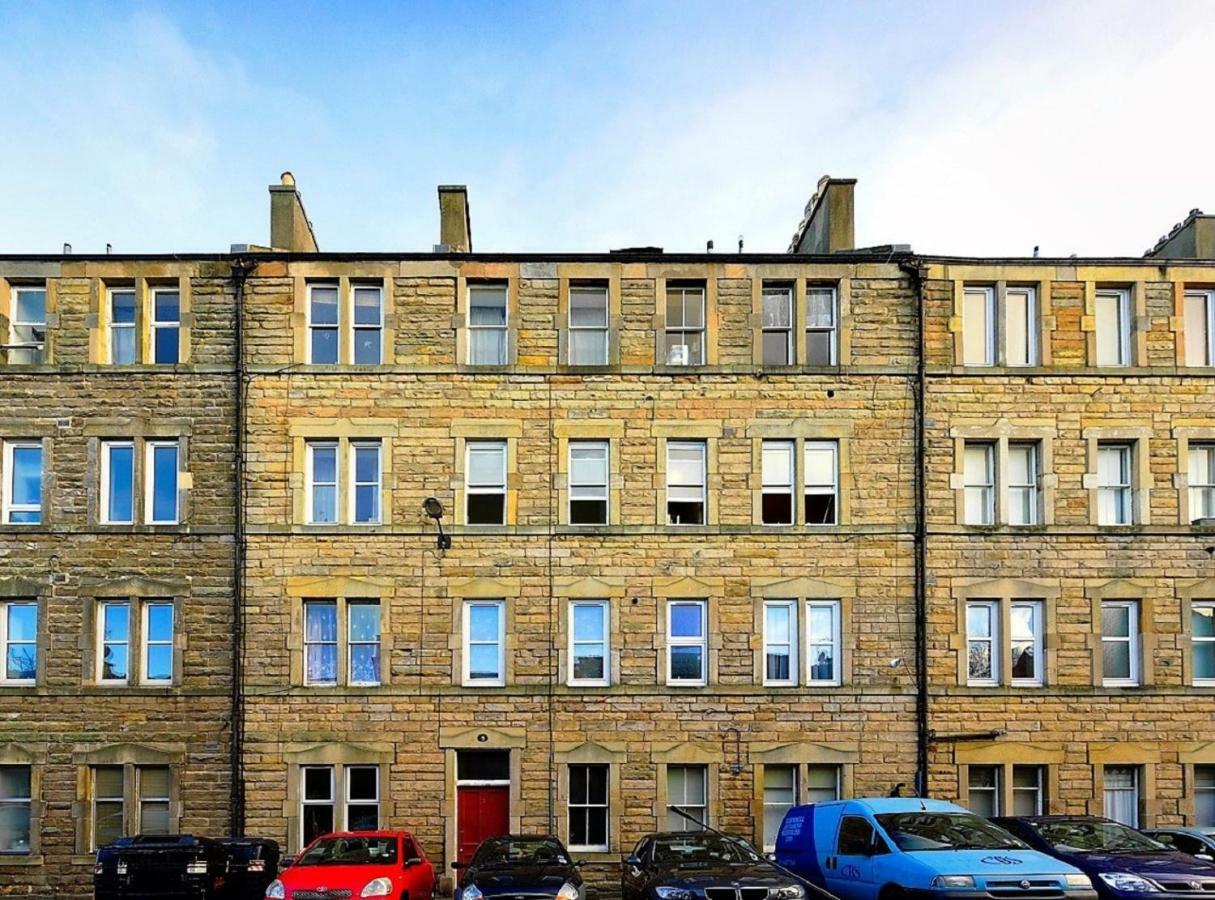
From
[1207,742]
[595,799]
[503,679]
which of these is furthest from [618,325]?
[1207,742]

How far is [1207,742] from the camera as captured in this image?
835 inches

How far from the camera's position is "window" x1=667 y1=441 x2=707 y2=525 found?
71.8 feet

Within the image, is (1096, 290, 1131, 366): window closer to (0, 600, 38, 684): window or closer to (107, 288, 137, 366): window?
(107, 288, 137, 366): window

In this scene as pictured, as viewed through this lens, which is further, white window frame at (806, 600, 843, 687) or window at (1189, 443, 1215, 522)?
window at (1189, 443, 1215, 522)

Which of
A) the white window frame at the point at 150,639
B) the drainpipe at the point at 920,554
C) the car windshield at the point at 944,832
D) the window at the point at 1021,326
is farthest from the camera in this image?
the window at the point at 1021,326

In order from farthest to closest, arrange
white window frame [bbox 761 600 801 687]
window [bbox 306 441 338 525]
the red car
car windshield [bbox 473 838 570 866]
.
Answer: window [bbox 306 441 338 525] → white window frame [bbox 761 600 801 687] → car windshield [bbox 473 838 570 866] → the red car

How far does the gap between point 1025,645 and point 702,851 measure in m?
10.2

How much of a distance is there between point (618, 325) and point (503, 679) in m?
7.56

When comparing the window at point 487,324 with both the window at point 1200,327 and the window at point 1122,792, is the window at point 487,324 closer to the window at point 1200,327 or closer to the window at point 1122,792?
the window at point 1200,327

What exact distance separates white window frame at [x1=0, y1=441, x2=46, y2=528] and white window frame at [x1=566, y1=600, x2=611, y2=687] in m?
10.8

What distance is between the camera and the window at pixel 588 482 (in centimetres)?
2183

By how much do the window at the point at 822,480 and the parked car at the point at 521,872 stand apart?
9.12m

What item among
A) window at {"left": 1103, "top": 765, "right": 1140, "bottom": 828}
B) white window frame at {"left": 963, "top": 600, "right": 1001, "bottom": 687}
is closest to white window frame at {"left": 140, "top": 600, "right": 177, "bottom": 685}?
white window frame at {"left": 963, "top": 600, "right": 1001, "bottom": 687}

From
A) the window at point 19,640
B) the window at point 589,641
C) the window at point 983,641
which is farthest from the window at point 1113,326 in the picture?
the window at point 19,640
